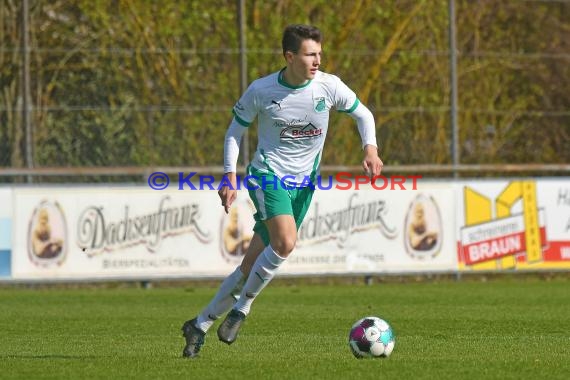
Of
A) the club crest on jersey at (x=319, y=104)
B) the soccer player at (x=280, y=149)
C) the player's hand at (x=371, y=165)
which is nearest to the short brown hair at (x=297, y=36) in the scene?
the soccer player at (x=280, y=149)

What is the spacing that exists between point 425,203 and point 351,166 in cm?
142

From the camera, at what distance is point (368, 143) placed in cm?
850

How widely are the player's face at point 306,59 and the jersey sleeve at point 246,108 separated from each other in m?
0.33

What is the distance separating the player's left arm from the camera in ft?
27.0

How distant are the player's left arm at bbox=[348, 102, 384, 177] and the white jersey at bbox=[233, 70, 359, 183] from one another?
0.62 feet

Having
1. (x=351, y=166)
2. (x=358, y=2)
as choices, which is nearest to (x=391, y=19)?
(x=358, y=2)

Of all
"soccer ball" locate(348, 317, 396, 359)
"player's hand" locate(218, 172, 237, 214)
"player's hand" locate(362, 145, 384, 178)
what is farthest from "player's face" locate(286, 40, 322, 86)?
"soccer ball" locate(348, 317, 396, 359)

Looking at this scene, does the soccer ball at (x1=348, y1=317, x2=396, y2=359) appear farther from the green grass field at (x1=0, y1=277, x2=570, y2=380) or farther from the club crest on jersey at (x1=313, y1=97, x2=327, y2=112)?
the club crest on jersey at (x1=313, y1=97, x2=327, y2=112)

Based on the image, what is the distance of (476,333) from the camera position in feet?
34.3

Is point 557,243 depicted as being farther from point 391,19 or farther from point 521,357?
point 521,357

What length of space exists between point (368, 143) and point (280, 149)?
56cm

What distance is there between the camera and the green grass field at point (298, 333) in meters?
7.85

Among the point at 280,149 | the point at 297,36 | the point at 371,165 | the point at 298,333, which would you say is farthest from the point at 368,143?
the point at 298,333

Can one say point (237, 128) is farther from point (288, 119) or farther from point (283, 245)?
point (283, 245)
